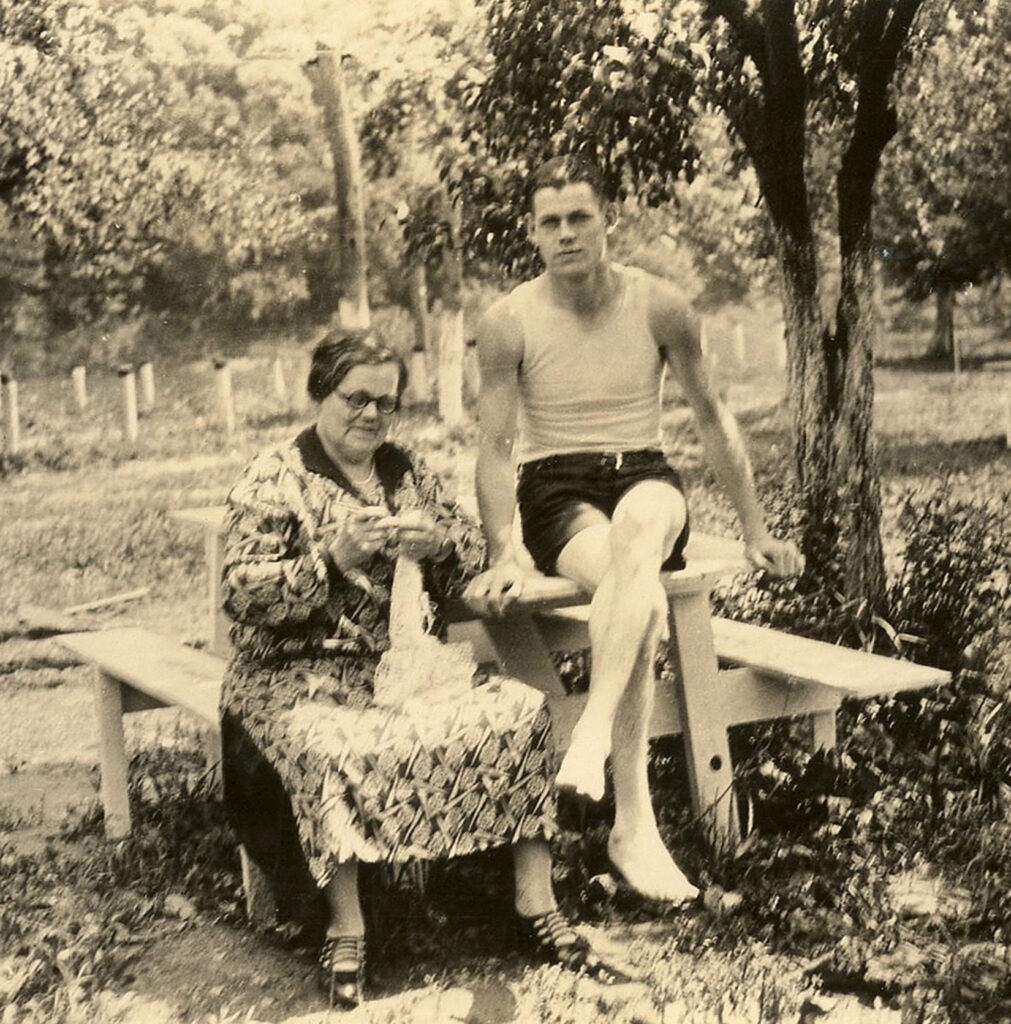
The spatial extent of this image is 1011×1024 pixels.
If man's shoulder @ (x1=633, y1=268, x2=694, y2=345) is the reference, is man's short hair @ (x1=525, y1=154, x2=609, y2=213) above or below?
above

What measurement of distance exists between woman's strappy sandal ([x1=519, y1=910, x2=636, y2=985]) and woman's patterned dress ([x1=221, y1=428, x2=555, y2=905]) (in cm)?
16

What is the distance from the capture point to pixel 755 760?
2889 millimetres

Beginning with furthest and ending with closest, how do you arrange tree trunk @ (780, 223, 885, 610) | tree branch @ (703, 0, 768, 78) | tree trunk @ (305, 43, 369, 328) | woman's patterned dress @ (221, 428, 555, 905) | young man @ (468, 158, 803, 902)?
tree trunk @ (780, 223, 885, 610), tree branch @ (703, 0, 768, 78), tree trunk @ (305, 43, 369, 328), young man @ (468, 158, 803, 902), woman's patterned dress @ (221, 428, 555, 905)

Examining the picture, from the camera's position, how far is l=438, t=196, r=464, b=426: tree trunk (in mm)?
2691

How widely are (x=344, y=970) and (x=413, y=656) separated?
53 centimetres

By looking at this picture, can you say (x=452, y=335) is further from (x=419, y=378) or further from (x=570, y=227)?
(x=570, y=227)

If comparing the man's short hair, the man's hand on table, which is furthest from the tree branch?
the man's hand on table

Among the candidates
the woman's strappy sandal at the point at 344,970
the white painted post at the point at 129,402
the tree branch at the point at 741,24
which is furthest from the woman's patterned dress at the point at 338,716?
the tree branch at the point at 741,24

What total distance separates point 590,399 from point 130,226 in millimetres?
913

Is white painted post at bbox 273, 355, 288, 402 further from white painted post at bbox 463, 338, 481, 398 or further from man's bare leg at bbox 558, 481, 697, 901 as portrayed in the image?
man's bare leg at bbox 558, 481, 697, 901

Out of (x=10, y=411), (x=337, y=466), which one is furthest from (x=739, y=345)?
(x=10, y=411)

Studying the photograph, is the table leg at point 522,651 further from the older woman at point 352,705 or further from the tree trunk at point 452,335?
the tree trunk at point 452,335

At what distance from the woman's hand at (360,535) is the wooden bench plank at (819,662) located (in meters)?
0.81

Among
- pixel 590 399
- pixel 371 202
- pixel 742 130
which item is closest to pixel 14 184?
pixel 371 202
